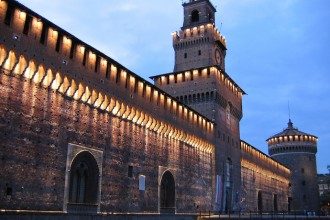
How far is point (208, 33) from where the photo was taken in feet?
133

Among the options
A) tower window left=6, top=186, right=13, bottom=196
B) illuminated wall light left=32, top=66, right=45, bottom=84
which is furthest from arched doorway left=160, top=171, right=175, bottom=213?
tower window left=6, top=186, right=13, bottom=196

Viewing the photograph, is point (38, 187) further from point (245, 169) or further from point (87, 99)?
point (245, 169)

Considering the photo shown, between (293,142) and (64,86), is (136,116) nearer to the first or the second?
(64,86)

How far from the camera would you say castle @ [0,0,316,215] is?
53.4 feet

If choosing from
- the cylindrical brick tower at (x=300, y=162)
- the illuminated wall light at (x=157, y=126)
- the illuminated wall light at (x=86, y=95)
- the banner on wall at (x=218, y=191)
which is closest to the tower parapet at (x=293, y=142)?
the cylindrical brick tower at (x=300, y=162)

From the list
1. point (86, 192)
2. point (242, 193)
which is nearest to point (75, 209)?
point (86, 192)

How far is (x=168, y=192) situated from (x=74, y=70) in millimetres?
13332

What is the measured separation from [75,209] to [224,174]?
71.8 ft

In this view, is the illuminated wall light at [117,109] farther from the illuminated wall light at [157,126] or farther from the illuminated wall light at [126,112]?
the illuminated wall light at [157,126]

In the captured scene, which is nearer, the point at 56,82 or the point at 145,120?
the point at 56,82

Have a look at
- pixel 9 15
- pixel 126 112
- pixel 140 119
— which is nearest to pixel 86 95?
pixel 126 112

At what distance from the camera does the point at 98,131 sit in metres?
21.1

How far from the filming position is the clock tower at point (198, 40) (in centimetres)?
4022

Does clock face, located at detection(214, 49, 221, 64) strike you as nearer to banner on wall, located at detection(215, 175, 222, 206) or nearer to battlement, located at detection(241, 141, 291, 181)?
battlement, located at detection(241, 141, 291, 181)
